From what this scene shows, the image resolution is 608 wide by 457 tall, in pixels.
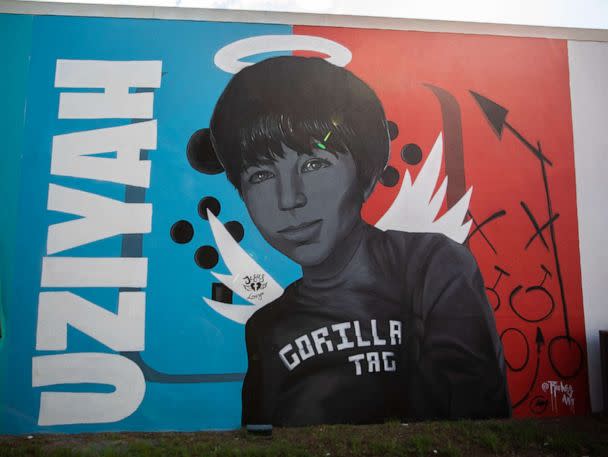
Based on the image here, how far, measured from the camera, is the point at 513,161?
539cm

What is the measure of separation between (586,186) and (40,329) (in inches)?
259

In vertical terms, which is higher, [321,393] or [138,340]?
[138,340]

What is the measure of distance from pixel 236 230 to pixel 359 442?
2574 millimetres

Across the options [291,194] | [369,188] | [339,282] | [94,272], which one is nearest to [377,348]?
[339,282]

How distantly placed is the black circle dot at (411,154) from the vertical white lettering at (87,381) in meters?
3.90

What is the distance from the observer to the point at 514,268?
5203mm

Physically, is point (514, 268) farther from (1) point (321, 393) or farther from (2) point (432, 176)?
(1) point (321, 393)

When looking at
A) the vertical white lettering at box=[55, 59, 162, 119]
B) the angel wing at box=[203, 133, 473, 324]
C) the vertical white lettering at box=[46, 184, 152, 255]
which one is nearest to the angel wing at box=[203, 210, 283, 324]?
the angel wing at box=[203, 133, 473, 324]

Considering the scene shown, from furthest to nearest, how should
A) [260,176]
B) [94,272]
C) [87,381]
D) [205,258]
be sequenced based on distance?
[260,176] → [205,258] → [94,272] → [87,381]

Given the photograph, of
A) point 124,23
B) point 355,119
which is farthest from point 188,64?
point 355,119

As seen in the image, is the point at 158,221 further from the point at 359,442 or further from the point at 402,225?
the point at 359,442

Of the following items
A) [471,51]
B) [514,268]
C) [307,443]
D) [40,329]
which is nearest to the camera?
[307,443]

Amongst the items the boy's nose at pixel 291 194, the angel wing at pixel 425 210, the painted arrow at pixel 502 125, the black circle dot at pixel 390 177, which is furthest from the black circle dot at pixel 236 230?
the painted arrow at pixel 502 125

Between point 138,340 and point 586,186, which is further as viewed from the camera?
point 586,186
